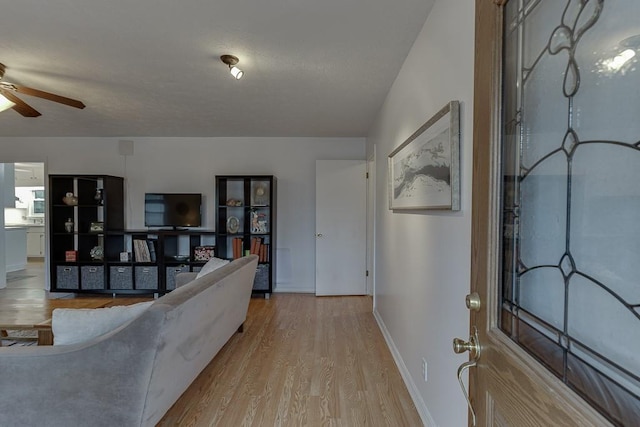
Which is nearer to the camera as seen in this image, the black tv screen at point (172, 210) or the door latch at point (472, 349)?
the door latch at point (472, 349)

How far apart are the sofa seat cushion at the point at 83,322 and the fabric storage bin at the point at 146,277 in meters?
3.35

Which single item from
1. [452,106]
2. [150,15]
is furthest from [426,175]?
[150,15]

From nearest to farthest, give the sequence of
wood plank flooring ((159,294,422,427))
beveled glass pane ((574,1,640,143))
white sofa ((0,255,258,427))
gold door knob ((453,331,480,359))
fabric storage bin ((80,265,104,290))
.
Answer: beveled glass pane ((574,1,640,143))
gold door knob ((453,331,480,359))
white sofa ((0,255,258,427))
wood plank flooring ((159,294,422,427))
fabric storage bin ((80,265,104,290))

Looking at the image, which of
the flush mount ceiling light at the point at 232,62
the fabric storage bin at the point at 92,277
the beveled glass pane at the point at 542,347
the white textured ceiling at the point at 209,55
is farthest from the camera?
the fabric storage bin at the point at 92,277

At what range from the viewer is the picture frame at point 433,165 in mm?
1490

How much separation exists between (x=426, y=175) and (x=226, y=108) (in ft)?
8.45

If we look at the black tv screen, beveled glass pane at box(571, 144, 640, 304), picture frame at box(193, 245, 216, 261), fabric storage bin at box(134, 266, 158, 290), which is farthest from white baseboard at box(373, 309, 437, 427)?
fabric storage bin at box(134, 266, 158, 290)

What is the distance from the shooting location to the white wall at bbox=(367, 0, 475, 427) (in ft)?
4.71

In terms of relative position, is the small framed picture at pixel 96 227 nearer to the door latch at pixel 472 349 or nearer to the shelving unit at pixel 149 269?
the shelving unit at pixel 149 269

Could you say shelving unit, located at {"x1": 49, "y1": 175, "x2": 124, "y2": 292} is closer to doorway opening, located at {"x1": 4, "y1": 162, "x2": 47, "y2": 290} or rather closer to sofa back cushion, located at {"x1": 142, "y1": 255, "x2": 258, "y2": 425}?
doorway opening, located at {"x1": 4, "y1": 162, "x2": 47, "y2": 290}

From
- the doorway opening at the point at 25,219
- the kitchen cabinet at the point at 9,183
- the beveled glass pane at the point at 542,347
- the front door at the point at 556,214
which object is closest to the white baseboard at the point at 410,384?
the front door at the point at 556,214

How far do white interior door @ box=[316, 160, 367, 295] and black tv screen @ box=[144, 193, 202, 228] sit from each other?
6.04ft

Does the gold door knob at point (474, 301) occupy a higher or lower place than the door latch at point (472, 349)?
higher

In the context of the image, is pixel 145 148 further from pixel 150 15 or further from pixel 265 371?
pixel 265 371
